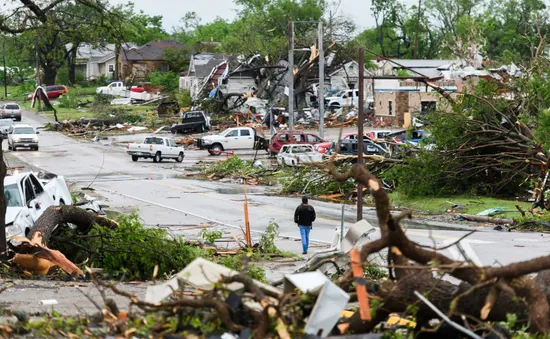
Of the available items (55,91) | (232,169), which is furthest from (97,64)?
(232,169)

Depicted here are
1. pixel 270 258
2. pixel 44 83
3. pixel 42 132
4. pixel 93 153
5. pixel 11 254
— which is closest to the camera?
pixel 11 254

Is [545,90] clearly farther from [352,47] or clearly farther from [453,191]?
[352,47]

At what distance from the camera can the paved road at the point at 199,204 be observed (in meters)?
21.0

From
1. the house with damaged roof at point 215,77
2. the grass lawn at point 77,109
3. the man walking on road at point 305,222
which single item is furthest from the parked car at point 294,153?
the grass lawn at point 77,109

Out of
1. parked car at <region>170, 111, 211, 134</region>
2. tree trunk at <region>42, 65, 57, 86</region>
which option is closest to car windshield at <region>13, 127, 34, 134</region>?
parked car at <region>170, 111, 211, 134</region>

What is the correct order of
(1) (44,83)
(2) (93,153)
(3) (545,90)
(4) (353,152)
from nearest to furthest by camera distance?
(3) (545,90), (4) (353,152), (2) (93,153), (1) (44,83)

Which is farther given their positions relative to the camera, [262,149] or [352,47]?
[352,47]

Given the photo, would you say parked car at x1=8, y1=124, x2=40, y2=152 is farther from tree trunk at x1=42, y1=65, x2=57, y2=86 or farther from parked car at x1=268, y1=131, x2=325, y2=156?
tree trunk at x1=42, y1=65, x2=57, y2=86

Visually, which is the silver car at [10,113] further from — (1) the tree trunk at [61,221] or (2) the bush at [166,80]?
(1) the tree trunk at [61,221]

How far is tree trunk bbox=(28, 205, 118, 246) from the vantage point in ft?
49.8

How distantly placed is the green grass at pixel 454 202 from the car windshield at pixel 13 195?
14.5 meters

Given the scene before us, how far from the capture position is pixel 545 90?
2894 centimetres

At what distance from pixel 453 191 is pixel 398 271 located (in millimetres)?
22454

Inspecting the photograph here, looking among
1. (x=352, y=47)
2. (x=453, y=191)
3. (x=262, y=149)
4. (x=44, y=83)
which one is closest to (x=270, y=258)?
(x=453, y=191)
